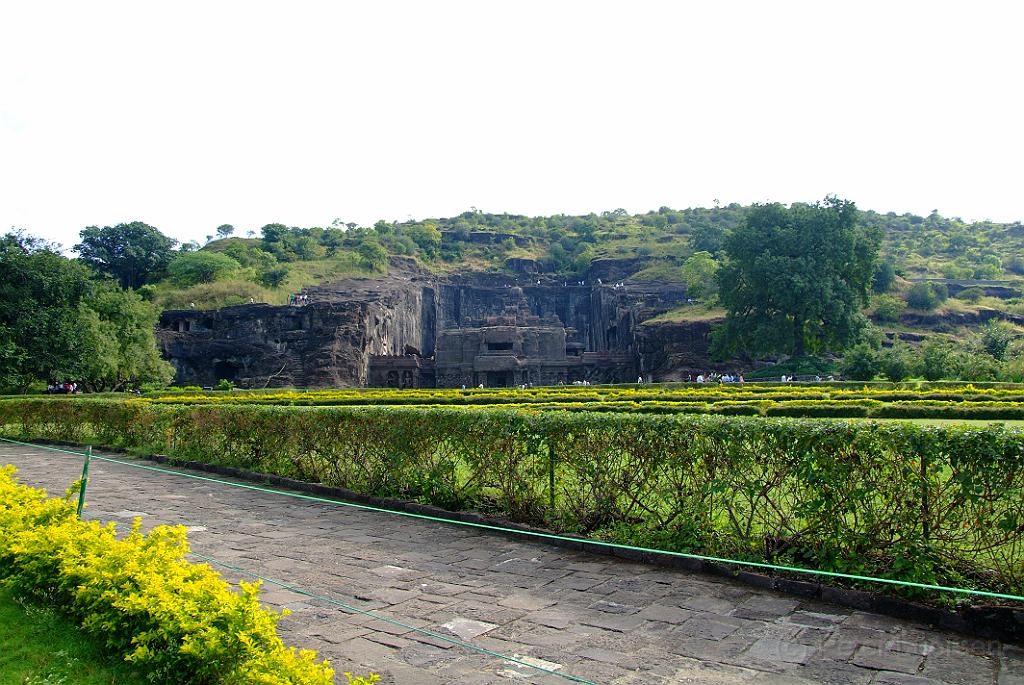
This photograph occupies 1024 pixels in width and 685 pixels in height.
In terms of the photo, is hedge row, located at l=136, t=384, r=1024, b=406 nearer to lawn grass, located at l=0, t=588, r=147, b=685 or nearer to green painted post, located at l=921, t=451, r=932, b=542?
green painted post, located at l=921, t=451, r=932, b=542

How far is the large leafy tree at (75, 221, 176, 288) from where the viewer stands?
6769 cm

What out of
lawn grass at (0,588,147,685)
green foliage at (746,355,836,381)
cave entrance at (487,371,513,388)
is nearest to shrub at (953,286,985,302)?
green foliage at (746,355,836,381)

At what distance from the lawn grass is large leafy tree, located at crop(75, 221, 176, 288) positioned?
71398 mm

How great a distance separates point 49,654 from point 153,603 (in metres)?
0.68

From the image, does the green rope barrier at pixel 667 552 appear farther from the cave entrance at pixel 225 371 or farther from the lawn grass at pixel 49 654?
the cave entrance at pixel 225 371

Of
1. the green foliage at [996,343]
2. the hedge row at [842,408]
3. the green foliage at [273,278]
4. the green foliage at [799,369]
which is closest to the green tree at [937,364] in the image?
the green foliage at [996,343]

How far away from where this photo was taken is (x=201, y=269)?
63.2m

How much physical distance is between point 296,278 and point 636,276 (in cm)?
3315

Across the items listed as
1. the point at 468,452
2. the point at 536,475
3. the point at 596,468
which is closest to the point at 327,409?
the point at 468,452

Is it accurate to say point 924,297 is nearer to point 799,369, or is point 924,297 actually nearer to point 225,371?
point 799,369

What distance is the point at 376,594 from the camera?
613 centimetres

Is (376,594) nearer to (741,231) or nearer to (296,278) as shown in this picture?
(741,231)

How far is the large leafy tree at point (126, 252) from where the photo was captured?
6769 centimetres

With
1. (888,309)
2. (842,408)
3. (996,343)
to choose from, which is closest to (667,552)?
(842,408)
